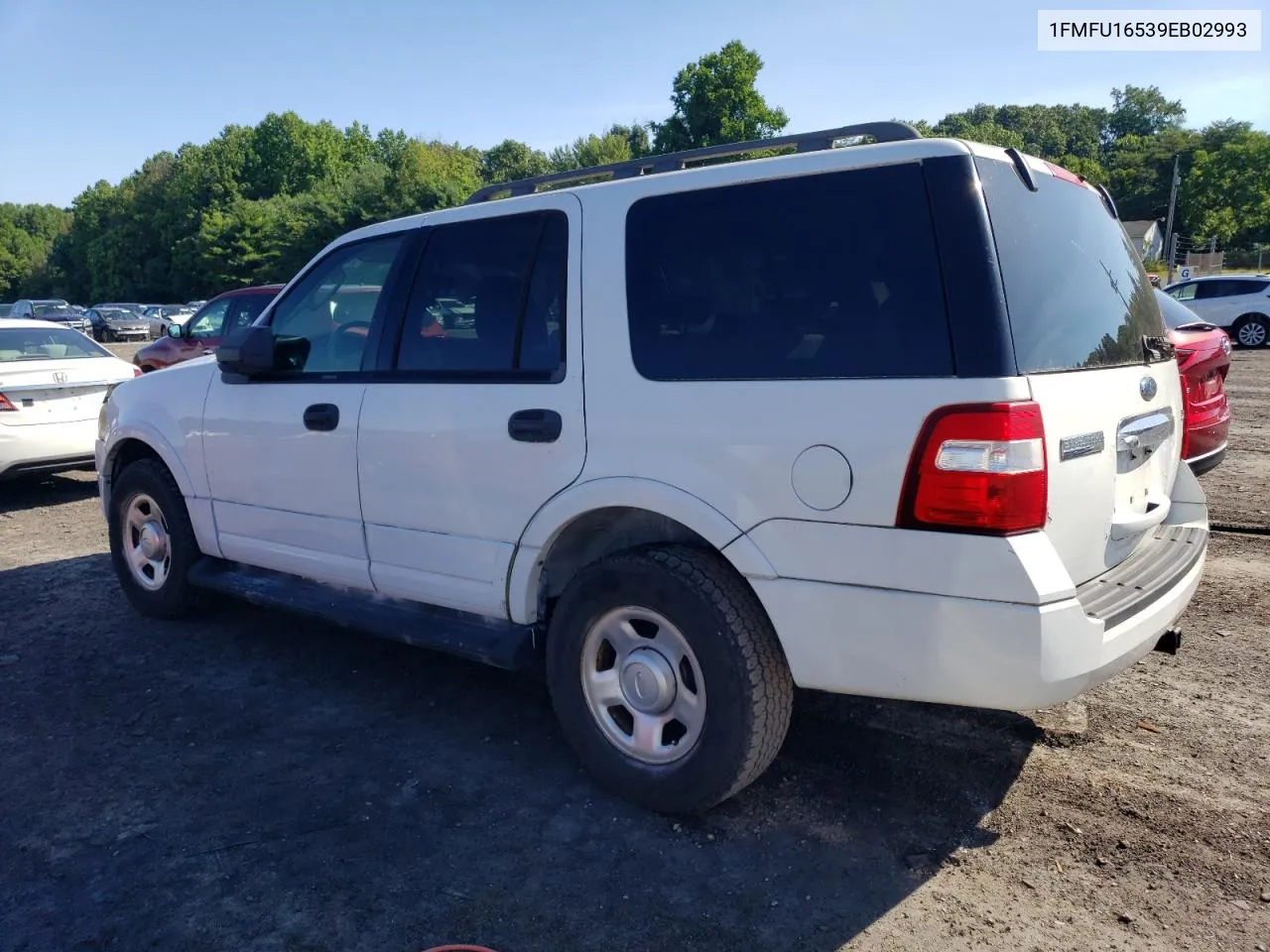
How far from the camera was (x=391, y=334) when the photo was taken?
13.0 feet

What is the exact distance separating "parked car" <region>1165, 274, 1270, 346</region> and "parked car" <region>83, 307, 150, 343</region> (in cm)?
4316

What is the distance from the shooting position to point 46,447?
809cm

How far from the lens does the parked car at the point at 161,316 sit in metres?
44.9

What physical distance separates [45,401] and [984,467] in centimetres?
832

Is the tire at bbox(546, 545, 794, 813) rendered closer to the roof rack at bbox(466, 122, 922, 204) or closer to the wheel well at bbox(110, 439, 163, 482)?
the roof rack at bbox(466, 122, 922, 204)

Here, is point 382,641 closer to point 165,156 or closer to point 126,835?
point 126,835

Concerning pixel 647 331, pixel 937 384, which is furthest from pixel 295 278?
pixel 937 384

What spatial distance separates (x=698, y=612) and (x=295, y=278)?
2.70 metres

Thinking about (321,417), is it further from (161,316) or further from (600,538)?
(161,316)

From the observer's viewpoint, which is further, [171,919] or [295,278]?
[295,278]

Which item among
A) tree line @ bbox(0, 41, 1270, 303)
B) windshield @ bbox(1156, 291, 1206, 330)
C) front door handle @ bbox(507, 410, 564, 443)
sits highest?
tree line @ bbox(0, 41, 1270, 303)

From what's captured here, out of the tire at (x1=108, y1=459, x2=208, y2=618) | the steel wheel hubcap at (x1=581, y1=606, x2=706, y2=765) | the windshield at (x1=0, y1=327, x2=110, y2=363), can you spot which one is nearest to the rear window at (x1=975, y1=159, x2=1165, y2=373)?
the steel wheel hubcap at (x1=581, y1=606, x2=706, y2=765)

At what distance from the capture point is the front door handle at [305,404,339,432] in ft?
13.2

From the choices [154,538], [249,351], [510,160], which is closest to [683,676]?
[249,351]
